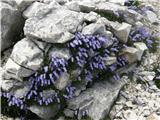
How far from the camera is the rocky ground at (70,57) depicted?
276 inches

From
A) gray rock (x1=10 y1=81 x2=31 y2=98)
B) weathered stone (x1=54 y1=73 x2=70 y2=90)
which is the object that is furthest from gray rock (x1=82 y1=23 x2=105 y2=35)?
gray rock (x1=10 y1=81 x2=31 y2=98)

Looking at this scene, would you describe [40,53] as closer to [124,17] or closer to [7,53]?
[7,53]

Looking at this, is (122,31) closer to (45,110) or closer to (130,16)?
(130,16)

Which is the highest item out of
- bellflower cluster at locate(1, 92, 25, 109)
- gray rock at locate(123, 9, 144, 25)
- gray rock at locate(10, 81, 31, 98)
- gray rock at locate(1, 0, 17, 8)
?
gray rock at locate(1, 0, 17, 8)

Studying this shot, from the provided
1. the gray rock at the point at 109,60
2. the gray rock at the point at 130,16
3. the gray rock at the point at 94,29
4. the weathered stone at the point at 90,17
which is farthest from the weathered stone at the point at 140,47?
the weathered stone at the point at 90,17

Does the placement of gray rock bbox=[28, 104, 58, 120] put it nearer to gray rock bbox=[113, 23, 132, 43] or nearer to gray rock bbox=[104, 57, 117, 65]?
gray rock bbox=[104, 57, 117, 65]

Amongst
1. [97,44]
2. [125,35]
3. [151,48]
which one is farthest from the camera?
[151,48]

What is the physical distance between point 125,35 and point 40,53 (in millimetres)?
1925

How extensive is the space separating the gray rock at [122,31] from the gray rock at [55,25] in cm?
83

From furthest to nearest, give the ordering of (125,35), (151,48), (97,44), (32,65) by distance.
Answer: (151,48), (125,35), (97,44), (32,65)

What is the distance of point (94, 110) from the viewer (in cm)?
741

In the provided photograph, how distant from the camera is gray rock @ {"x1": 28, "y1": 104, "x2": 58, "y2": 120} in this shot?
712 centimetres

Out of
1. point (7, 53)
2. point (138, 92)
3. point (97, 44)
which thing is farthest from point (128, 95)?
point (7, 53)

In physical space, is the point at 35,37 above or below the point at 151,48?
above
